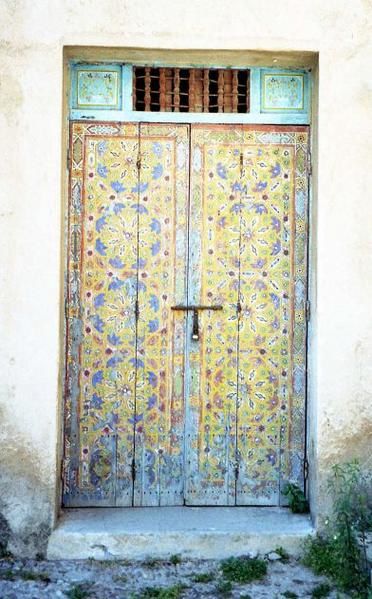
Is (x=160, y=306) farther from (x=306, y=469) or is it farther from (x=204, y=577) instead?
(x=204, y=577)

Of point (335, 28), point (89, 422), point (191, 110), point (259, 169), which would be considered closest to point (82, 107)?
point (191, 110)

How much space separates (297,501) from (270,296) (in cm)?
123

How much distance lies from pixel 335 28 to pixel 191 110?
37.5 inches

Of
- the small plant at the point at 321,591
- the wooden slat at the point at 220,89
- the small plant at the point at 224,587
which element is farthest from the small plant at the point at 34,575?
the wooden slat at the point at 220,89

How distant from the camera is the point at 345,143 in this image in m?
4.52

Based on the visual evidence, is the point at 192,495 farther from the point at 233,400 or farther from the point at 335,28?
the point at 335,28

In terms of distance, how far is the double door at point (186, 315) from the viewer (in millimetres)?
4766

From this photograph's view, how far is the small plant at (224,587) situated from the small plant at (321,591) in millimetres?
430

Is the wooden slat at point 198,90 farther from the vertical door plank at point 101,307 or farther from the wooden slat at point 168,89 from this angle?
the vertical door plank at point 101,307

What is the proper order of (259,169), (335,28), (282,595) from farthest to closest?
(259,169), (335,28), (282,595)

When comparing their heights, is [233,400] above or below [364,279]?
below

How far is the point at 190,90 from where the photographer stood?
189 inches

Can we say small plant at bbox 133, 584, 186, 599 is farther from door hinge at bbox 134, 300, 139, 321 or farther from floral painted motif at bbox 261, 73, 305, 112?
floral painted motif at bbox 261, 73, 305, 112

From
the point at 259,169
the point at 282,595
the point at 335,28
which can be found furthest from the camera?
the point at 259,169
